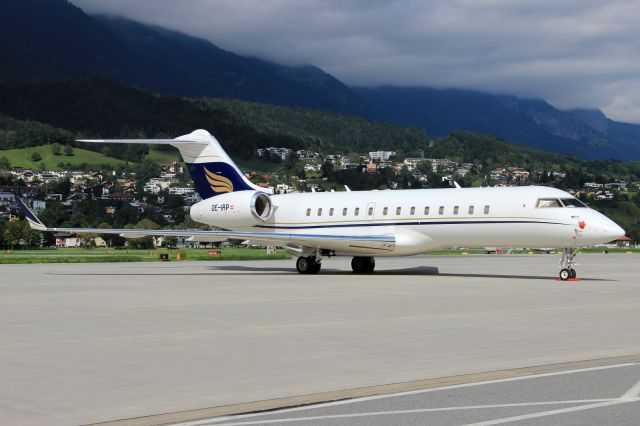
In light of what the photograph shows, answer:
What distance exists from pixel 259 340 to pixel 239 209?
2369 centimetres

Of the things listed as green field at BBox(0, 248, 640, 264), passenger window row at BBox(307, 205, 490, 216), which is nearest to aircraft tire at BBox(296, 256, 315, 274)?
passenger window row at BBox(307, 205, 490, 216)

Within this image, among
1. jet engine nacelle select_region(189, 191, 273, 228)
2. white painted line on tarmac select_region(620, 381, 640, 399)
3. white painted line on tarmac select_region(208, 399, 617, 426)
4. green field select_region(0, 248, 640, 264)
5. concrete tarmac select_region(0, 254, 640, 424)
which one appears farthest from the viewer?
green field select_region(0, 248, 640, 264)

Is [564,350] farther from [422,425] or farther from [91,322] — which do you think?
[91,322]

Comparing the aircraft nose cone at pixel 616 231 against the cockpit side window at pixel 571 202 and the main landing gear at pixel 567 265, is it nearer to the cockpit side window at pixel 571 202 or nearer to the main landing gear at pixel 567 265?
the cockpit side window at pixel 571 202

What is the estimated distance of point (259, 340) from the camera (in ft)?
45.4

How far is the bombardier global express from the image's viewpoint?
3025 cm

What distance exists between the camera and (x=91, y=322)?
16344 millimetres

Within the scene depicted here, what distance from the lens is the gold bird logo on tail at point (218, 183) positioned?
39.0m

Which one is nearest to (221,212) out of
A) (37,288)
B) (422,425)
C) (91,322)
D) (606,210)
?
(37,288)

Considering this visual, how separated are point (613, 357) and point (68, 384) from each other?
7066 millimetres

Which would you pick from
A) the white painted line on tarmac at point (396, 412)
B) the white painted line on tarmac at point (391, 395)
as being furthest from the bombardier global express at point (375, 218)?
the white painted line on tarmac at point (396, 412)

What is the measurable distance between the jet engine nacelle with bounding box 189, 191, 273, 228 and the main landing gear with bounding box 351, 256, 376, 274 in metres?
4.12

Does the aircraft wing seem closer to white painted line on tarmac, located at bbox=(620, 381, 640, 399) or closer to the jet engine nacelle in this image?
the jet engine nacelle

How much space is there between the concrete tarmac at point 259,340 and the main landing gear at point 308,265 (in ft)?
33.6
